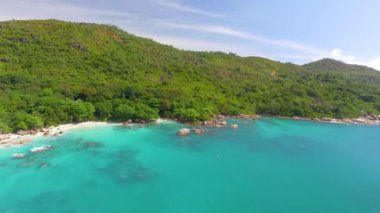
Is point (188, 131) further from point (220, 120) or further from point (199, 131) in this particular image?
point (220, 120)

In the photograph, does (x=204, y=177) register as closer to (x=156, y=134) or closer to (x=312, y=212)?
(x=312, y=212)

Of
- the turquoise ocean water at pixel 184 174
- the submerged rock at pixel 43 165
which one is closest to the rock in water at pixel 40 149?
the turquoise ocean water at pixel 184 174

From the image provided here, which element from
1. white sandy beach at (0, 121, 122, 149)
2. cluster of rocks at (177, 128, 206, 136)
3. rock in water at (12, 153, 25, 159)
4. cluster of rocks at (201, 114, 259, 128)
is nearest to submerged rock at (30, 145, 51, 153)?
rock in water at (12, 153, 25, 159)

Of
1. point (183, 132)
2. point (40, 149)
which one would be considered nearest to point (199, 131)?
point (183, 132)

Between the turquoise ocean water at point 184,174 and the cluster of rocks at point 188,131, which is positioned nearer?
the turquoise ocean water at point 184,174

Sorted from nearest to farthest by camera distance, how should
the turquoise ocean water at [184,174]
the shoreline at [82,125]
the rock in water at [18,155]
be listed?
the turquoise ocean water at [184,174]
the rock in water at [18,155]
the shoreline at [82,125]

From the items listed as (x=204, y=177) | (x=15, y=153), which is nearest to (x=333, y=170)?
(x=204, y=177)

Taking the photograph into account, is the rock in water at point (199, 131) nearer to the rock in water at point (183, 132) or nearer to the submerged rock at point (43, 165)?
the rock in water at point (183, 132)
